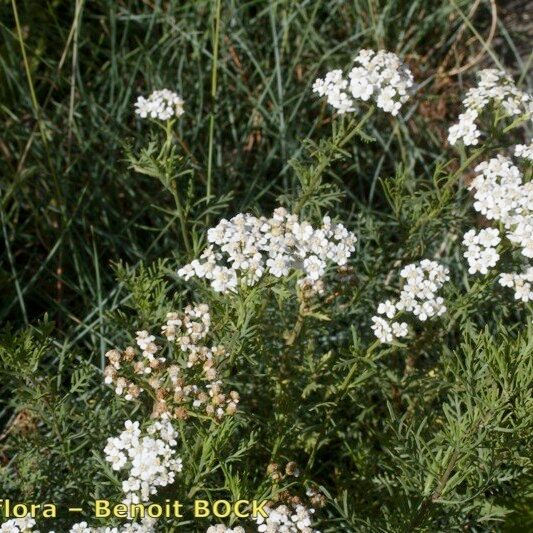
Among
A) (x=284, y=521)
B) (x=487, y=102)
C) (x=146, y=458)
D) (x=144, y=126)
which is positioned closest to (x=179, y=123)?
(x=144, y=126)

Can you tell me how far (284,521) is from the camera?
7.25 feet

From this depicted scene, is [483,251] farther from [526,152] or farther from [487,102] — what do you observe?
[487,102]

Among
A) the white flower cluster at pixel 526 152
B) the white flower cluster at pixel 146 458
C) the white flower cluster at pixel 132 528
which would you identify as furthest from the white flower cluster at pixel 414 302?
the white flower cluster at pixel 132 528

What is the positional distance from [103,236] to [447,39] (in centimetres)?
227

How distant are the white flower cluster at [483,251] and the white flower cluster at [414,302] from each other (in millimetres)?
87

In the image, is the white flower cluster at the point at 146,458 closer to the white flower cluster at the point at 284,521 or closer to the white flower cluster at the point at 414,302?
the white flower cluster at the point at 284,521

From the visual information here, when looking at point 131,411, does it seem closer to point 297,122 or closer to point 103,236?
point 103,236

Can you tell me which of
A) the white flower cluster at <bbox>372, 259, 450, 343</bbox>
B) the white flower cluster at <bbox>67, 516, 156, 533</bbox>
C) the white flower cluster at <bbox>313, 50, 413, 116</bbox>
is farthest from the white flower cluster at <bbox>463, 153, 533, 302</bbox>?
the white flower cluster at <bbox>67, 516, 156, 533</bbox>

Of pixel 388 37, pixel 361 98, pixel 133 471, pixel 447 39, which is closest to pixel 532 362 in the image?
pixel 361 98

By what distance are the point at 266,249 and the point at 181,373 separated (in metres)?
0.40

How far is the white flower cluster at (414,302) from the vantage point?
237 cm

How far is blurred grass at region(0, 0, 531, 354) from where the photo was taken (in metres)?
3.67

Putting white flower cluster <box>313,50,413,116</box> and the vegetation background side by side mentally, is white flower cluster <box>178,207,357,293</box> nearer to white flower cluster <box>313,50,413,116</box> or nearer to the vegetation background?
white flower cluster <box>313,50,413,116</box>

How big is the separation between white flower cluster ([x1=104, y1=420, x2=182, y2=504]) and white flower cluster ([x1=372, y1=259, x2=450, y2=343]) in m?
0.64
